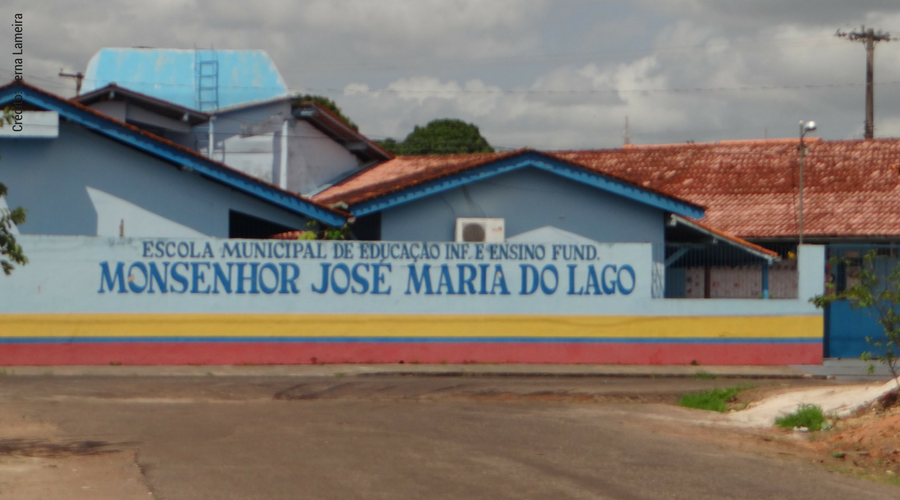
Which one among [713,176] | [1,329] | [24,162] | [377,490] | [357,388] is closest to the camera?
[377,490]

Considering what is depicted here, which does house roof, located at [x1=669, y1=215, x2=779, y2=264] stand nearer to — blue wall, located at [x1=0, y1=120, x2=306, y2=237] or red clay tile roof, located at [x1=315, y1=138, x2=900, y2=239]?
red clay tile roof, located at [x1=315, y1=138, x2=900, y2=239]

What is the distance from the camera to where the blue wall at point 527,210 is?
19969 mm

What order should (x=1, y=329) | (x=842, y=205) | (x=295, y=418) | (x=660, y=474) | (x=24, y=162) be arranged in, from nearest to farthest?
1. (x=660, y=474)
2. (x=295, y=418)
3. (x=1, y=329)
4. (x=24, y=162)
5. (x=842, y=205)

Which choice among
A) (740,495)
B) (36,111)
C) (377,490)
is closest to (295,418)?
(377,490)

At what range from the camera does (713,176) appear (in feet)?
87.1

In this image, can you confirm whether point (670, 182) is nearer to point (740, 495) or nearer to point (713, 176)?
point (713, 176)

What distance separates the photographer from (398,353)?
59.4 ft

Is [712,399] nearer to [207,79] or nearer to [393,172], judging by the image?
[393,172]

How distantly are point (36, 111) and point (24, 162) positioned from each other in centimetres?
107

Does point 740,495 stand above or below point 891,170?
below

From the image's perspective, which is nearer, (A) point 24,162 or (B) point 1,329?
(B) point 1,329

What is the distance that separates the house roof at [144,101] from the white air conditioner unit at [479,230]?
9.11m

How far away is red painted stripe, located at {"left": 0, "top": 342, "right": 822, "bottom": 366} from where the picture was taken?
55.8 feet

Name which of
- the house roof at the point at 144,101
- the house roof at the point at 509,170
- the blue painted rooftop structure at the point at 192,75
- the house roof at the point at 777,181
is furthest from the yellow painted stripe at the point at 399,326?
the blue painted rooftop structure at the point at 192,75
